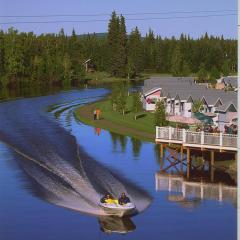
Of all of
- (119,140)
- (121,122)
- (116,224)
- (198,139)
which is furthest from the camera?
(121,122)

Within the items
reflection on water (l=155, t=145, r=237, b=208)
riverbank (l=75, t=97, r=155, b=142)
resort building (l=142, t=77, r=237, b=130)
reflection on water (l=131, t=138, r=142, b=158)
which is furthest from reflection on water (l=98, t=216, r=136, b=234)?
riverbank (l=75, t=97, r=155, b=142)

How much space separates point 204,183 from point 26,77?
14340cm

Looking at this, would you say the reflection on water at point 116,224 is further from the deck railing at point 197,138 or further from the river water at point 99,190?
the deck railing at point 197,138

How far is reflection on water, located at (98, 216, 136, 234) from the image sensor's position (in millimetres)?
37906

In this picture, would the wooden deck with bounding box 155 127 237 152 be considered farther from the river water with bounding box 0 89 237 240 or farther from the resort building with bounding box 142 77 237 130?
the resort building with bounding box 142 77 237 130

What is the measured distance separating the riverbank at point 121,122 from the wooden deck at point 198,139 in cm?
1364

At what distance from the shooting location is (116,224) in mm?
38875

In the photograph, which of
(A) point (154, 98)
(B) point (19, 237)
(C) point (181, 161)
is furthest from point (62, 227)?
(A) point (154, 98)

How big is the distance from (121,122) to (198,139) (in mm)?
31336

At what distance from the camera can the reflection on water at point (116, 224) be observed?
37.9m

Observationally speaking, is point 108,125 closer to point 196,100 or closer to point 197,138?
point 196,100

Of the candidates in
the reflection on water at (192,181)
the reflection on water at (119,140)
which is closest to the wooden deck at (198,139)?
the reflection on water at (192,181)

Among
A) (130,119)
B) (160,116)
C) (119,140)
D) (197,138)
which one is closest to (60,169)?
(197,138)

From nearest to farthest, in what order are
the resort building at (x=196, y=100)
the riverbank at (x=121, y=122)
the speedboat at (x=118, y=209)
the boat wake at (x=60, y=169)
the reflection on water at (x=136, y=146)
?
the speedboat at (x=118, y=209), the boat wake at (x=60, y=169), the reflection on water at (x=136, y=146), the resort building at (x=196, y=100), the riverbank at (x=121, y=122)
